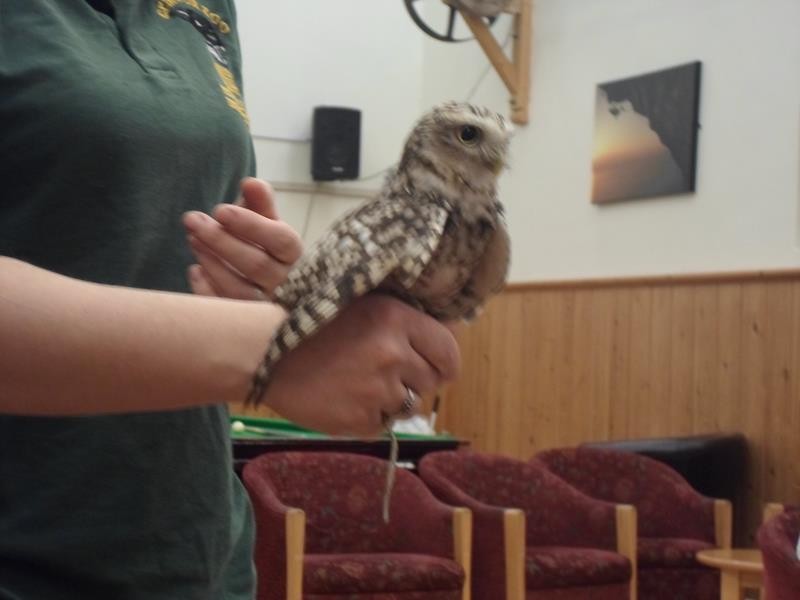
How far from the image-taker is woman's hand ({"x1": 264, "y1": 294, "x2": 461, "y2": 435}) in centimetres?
78

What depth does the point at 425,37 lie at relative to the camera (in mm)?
7805

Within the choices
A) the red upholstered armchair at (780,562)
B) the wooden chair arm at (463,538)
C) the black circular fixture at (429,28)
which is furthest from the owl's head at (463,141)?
the black circular fixture at (429,28)

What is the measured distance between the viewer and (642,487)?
4.88 m

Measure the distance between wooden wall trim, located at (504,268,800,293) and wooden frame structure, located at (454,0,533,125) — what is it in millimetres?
962

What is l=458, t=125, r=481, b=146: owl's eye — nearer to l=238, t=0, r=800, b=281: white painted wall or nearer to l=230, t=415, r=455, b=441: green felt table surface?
l=230, t=415, r=455, b=441: green felt table surface

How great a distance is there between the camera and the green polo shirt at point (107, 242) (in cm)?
84

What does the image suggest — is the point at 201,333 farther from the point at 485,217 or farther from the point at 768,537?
the point at 768,537

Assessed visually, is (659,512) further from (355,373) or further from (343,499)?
(355,373)

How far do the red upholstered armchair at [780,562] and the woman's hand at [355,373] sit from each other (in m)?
2.52

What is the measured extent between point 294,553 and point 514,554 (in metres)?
0.84

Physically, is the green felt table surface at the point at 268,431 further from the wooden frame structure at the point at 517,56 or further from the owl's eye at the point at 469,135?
the owl's eye at the point at 469,135

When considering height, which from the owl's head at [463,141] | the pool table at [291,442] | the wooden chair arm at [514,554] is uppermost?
the owl's head at [463,141]

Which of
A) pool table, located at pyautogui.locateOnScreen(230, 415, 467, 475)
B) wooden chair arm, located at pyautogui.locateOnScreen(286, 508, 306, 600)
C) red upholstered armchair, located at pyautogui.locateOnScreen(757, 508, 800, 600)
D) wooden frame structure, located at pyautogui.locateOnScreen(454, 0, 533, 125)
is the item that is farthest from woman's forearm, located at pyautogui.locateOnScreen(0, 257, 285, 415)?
wooden frame structure, located at pyautogui.locateOnScreen(454, 0, 533, 125)

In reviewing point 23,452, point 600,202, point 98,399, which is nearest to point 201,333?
point 98,399
